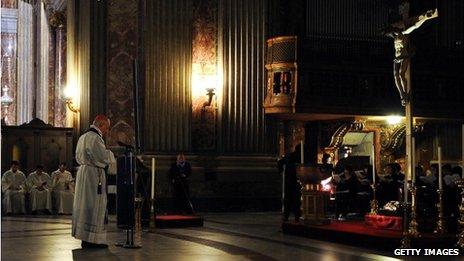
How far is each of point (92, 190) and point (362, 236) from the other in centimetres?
327

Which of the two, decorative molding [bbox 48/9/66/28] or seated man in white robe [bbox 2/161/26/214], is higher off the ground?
decorative molding [bbox 48/9/66/28]

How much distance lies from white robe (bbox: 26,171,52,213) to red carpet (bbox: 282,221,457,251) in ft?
25.0

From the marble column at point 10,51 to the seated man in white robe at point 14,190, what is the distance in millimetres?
10156

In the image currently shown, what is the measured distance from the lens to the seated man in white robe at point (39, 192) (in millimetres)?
17094

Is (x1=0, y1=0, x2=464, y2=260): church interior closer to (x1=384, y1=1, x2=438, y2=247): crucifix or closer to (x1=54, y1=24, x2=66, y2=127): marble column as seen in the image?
(x1=384, y1=1, x2=438, y2=247): crucifix

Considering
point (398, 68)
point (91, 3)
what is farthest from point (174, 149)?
point (398, 68)

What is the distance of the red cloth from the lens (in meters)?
9.44

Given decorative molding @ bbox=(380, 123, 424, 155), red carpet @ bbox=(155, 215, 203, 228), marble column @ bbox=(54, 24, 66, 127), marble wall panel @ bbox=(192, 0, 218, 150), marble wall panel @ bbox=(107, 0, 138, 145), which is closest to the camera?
red carpet @ bbox=(155, 215, 203, 228)

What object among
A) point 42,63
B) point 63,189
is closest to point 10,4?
point 42,63

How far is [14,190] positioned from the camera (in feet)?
56.4

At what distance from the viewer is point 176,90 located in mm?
15938

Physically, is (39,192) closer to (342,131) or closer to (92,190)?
(342,131)

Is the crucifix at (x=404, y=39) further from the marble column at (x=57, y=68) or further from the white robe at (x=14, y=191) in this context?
the marble column at (x=57, y=68)

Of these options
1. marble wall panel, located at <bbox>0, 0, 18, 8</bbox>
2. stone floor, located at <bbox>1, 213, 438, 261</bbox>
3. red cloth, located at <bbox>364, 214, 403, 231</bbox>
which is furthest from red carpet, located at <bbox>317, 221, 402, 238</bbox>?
marble wall panel, located at <bbox>0, 0, 18, 8</bbox>
